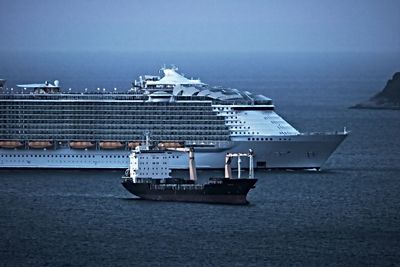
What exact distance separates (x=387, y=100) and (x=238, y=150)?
48.7 m

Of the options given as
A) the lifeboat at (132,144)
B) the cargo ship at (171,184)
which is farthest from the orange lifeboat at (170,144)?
the cargo ship at (171,184)

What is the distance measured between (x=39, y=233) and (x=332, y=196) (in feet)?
39.4

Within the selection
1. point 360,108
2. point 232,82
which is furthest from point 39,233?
point 232,82

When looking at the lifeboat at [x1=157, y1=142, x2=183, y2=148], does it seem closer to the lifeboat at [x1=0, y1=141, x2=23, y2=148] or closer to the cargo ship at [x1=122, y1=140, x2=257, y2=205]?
the lifeboat at [x1=0, y1=141, x2=23, y2=148]

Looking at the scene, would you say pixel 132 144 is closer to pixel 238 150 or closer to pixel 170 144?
pixel 170 144

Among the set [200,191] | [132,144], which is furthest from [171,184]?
[132,144]

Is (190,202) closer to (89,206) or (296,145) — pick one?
(89,206)

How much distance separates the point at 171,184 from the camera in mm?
64000

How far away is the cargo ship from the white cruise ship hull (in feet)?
22.9

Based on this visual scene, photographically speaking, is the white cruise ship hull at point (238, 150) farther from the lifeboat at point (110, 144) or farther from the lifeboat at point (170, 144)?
the lifeboat at point (170, 144)

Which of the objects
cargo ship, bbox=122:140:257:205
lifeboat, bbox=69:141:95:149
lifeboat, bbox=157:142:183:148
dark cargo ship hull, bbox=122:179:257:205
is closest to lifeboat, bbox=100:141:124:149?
lifeboat, bbox=69:141:95:149

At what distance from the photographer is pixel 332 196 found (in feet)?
213

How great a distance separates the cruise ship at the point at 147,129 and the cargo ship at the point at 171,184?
6.43 metres

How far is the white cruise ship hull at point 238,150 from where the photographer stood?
239 ft
